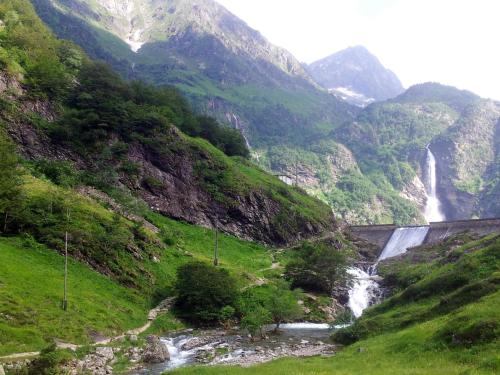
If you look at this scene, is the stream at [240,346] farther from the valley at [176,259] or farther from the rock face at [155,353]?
the rock face at [155,353]

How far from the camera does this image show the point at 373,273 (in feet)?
365

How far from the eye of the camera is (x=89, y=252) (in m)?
67.2

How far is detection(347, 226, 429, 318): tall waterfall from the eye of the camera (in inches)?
3602

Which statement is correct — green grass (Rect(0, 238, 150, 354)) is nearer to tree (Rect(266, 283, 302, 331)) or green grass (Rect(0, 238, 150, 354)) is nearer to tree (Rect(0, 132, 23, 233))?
tree (Rect(0, 132, 23, 233))

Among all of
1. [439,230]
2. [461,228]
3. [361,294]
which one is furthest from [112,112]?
[461,228]


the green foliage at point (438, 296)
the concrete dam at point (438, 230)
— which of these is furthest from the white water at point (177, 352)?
the concrete dam at point (438, 230)

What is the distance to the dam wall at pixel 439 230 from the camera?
129 m

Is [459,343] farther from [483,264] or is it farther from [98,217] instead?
[98,217]

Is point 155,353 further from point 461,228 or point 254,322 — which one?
point 461,228

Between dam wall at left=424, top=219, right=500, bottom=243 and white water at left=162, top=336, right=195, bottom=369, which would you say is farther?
dam wall at left=424, top=219, right=500, bottom=243

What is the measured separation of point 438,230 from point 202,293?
104040 mm

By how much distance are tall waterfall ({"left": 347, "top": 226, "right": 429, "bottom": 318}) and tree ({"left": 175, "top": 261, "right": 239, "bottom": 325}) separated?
31.8 metres

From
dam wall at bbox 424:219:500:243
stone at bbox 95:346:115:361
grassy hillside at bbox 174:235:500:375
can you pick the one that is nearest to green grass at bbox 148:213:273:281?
grassy hillside at bbox 174:235:500:375

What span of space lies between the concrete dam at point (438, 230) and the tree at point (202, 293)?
87419mm
